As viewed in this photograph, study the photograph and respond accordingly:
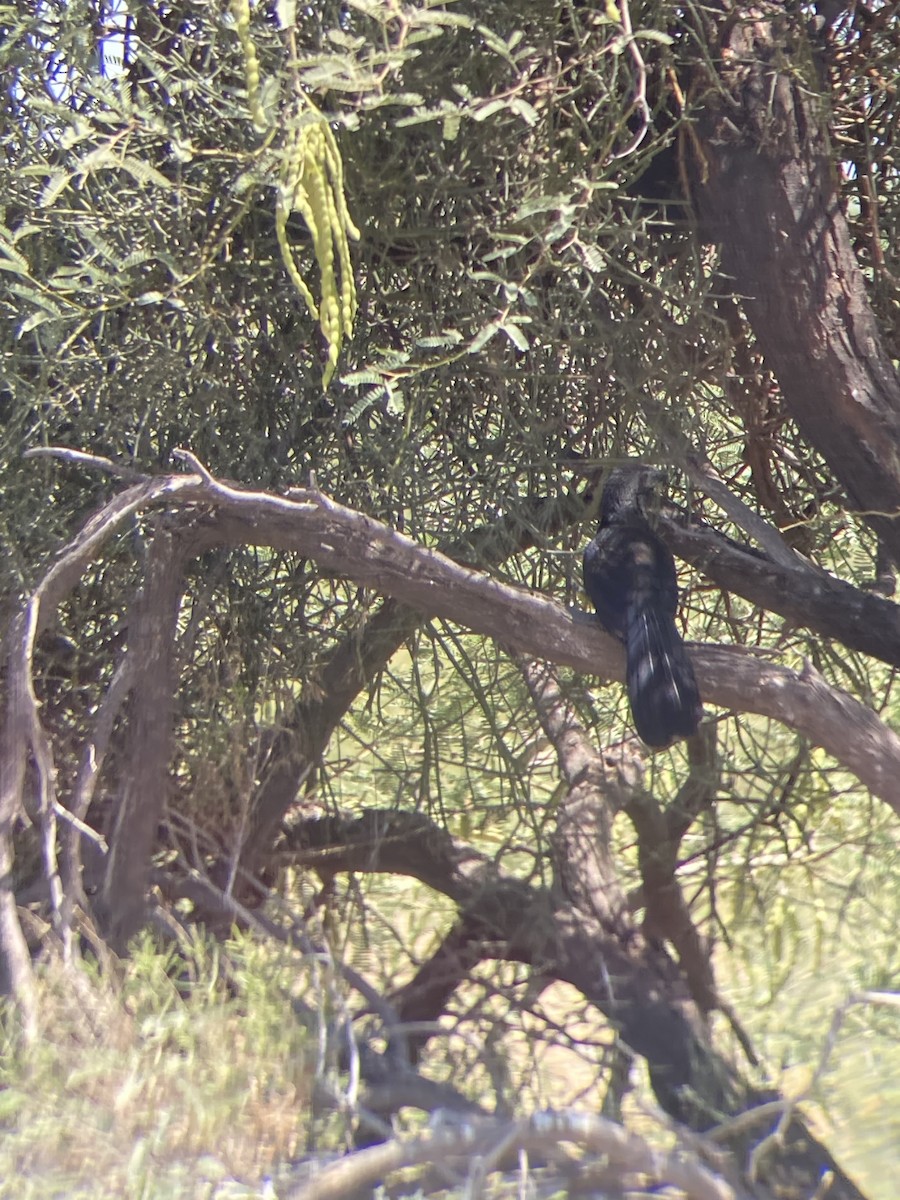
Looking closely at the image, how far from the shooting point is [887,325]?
265 centimetres

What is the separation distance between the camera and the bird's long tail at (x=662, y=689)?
217 cm

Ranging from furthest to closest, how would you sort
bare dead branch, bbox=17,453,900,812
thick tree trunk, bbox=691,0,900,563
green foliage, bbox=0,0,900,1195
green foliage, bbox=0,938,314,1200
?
1. thick tree trunk, bbox=691,0,900,563
2. bare dead branch, bbox=17,453,900,812
3. green foliage, bbox=0,0,900,1195
4. green foliage, bbox=0,938,314,1200

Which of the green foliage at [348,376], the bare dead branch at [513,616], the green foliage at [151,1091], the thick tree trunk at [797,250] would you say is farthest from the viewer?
the thick tree trunk at [797,250]

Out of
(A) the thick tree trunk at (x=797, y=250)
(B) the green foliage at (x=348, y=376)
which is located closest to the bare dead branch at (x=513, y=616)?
(B) the green foliage at (x=348, y=376)

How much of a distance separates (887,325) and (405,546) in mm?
1189

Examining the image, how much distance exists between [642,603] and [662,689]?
0.71 feet

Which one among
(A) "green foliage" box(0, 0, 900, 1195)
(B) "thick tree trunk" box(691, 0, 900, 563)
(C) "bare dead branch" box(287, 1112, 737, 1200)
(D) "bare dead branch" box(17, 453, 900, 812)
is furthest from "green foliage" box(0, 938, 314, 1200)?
(B) "thick tree trunk" box(691, 0, 900, 563)

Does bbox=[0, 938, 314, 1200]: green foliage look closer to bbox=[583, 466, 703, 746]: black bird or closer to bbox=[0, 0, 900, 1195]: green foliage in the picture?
bbox=[0, 0, 900, 1195]: green foliage

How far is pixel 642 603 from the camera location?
233 cm

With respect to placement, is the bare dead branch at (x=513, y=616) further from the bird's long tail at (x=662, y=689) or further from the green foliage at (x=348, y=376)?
the green foliage at (x=348, y=376)

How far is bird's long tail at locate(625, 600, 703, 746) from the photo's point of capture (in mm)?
2168

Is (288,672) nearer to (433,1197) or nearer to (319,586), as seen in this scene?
(319,586)

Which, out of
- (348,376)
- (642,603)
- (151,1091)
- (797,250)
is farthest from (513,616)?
(151,1091)

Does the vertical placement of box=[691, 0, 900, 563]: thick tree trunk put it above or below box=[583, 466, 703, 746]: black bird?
above
